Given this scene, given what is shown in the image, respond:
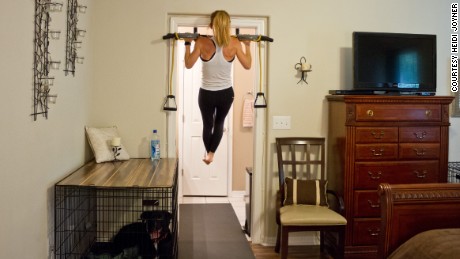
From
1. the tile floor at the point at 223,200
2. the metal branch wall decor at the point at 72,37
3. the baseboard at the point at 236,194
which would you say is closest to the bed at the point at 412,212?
the metal branch wall decor at the point at 72,37

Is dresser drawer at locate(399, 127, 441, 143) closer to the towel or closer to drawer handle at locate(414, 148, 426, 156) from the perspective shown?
drawer handle at locate(414, 148, 426, 156)

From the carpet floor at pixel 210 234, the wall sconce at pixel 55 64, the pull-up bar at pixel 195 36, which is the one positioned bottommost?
the carpet floor at pixel 210 234

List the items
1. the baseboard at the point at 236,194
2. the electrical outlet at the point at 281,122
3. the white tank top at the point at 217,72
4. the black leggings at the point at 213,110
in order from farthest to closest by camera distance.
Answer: the baseboard at the point at 236,194, the electrical outlet at the point at 281,122, the black leggings at the point at 213,110, the white tank top at the point at 217,72

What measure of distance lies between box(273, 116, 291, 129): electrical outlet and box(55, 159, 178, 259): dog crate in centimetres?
104

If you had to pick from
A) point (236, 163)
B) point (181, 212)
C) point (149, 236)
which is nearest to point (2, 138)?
point (149, 236)

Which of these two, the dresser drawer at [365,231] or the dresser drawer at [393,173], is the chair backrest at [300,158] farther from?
the dresser drawer at [365,231]

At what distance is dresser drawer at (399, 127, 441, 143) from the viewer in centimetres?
336

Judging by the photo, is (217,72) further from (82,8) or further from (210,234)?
(210,234)

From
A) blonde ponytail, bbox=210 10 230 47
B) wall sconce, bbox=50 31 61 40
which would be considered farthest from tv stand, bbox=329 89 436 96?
wall sconce, bbox=50 31 61 40

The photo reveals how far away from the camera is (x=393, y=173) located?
3.36m

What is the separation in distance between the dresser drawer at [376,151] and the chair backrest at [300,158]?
0.38 meters

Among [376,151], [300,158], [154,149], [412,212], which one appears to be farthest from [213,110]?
[412,212]

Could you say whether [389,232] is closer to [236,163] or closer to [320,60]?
[320,60]

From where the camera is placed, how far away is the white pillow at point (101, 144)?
3.19m
